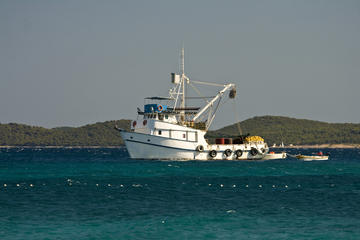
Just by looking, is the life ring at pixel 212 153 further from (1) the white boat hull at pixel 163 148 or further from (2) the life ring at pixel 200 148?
(2) the life ring at pixel 200 148

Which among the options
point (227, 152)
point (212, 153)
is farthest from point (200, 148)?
point (227, 152)

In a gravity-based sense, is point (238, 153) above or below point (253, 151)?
below

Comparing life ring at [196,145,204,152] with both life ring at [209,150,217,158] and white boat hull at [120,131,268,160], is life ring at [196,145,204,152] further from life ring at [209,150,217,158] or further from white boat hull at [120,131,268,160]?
life ring at [209,150,217,158]

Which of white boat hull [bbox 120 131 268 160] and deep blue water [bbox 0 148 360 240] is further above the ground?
white boat hull [bbox 120 131 268 160]

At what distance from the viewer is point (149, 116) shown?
83938mm

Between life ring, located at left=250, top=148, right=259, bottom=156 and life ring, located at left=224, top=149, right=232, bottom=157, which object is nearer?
life ring, located at left=224, top=149, right=232, bottom=157

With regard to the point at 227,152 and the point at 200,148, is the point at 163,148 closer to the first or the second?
the point at 200,148

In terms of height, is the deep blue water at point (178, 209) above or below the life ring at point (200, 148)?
below

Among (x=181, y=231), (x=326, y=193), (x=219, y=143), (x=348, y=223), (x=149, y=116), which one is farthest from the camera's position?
(x=219, y=143)

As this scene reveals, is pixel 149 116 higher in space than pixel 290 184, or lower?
higher

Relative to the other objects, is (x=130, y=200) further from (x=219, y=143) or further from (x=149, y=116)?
(x=219, y=143)

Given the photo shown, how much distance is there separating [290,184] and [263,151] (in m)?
43.6

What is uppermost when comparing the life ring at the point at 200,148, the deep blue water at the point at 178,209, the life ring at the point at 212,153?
the life ring at the point at 200,148

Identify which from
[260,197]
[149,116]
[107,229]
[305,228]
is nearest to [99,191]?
[260,197]
